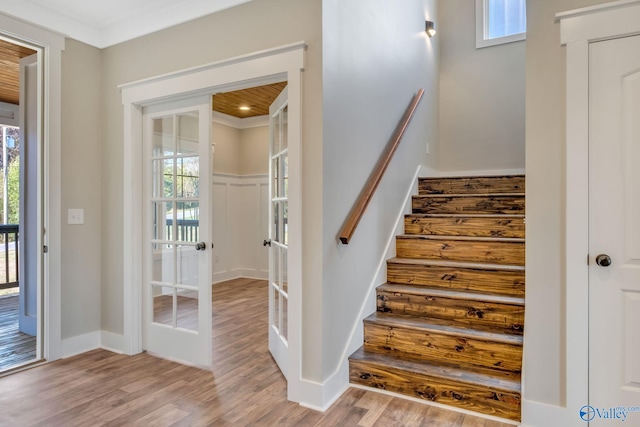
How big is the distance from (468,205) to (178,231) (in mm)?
2521

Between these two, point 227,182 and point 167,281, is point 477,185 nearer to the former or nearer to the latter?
point 167,281

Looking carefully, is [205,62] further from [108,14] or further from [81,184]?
[81,184]

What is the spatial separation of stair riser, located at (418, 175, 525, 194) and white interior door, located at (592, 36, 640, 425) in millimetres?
2042

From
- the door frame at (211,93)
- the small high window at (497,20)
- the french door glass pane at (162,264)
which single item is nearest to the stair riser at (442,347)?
the door frame at (211,93)

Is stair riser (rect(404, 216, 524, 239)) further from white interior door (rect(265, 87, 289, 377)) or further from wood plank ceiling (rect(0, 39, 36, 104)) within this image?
wood plank ceiling (rect(0, 39, 36, 104))

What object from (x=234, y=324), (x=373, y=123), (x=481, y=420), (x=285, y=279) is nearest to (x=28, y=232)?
(x=234, y=324)

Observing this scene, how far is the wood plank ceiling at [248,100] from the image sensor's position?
4270 mm

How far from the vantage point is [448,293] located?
A: 104 inches

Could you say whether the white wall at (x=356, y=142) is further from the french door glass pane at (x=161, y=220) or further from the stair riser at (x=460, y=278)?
the french door glass pane at (x=161, y=220)

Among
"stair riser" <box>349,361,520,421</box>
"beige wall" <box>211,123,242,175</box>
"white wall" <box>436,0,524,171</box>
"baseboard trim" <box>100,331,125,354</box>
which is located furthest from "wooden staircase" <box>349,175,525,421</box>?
"beige wall" <box>211,123,242,175</box>

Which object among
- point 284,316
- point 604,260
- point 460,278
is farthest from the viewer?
point 460,278

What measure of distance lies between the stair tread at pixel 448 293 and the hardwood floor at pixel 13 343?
268 cm

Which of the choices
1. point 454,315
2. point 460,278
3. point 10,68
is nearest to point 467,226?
point 460,278

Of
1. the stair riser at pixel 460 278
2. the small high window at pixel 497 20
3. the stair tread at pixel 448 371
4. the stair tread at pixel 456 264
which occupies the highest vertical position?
the small high window at pixel 497 20
